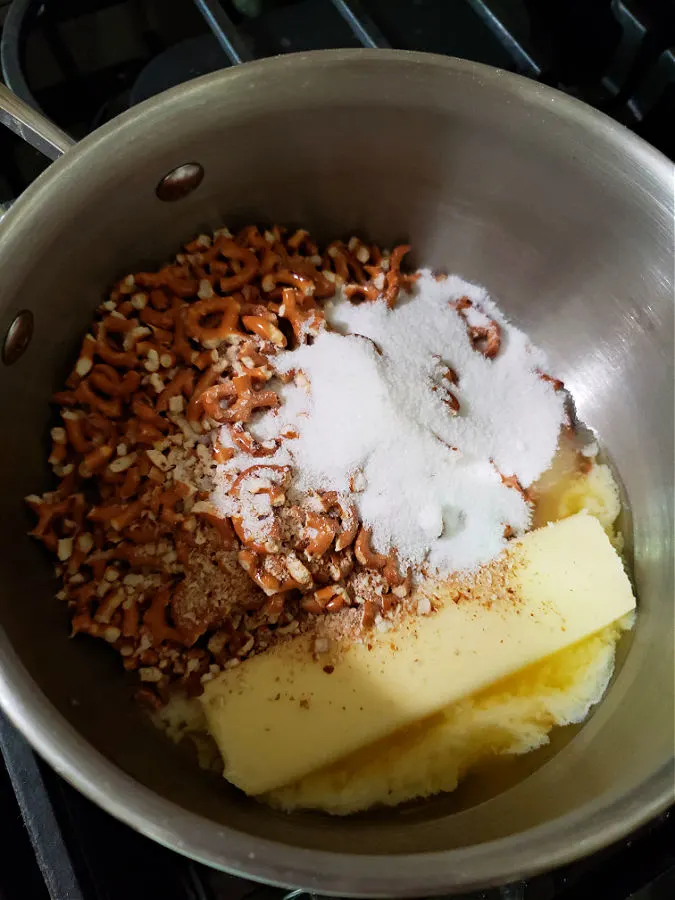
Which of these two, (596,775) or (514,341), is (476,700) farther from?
(514,341)

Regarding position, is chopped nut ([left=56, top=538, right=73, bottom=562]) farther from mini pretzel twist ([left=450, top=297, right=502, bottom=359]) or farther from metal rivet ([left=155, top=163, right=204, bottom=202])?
mini pretzel twist ([left=450, top=297, right=502, bottom=359])

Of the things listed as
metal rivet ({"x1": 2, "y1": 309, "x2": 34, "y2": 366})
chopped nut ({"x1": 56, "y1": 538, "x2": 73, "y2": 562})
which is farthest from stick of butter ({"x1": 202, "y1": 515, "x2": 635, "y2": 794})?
metal rivet ({"x1": 2, "y1": 309, "x2": 34, "y2": 366})

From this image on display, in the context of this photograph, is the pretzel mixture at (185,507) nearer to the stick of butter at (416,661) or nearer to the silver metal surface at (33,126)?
the stick of butter at (416,661)

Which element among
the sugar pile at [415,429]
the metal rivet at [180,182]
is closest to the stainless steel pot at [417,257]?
the metal rivet at [180,182]

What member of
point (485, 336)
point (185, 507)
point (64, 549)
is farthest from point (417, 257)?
point (64, 549)

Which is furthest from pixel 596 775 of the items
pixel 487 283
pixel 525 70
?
pixel 525 70

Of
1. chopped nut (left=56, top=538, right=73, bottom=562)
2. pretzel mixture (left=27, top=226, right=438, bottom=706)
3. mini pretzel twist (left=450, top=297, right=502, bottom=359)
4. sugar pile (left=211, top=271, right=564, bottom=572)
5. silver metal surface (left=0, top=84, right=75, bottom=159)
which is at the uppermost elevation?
mini pretzel twist (left=450, top=297, right=502, bottom=359)
